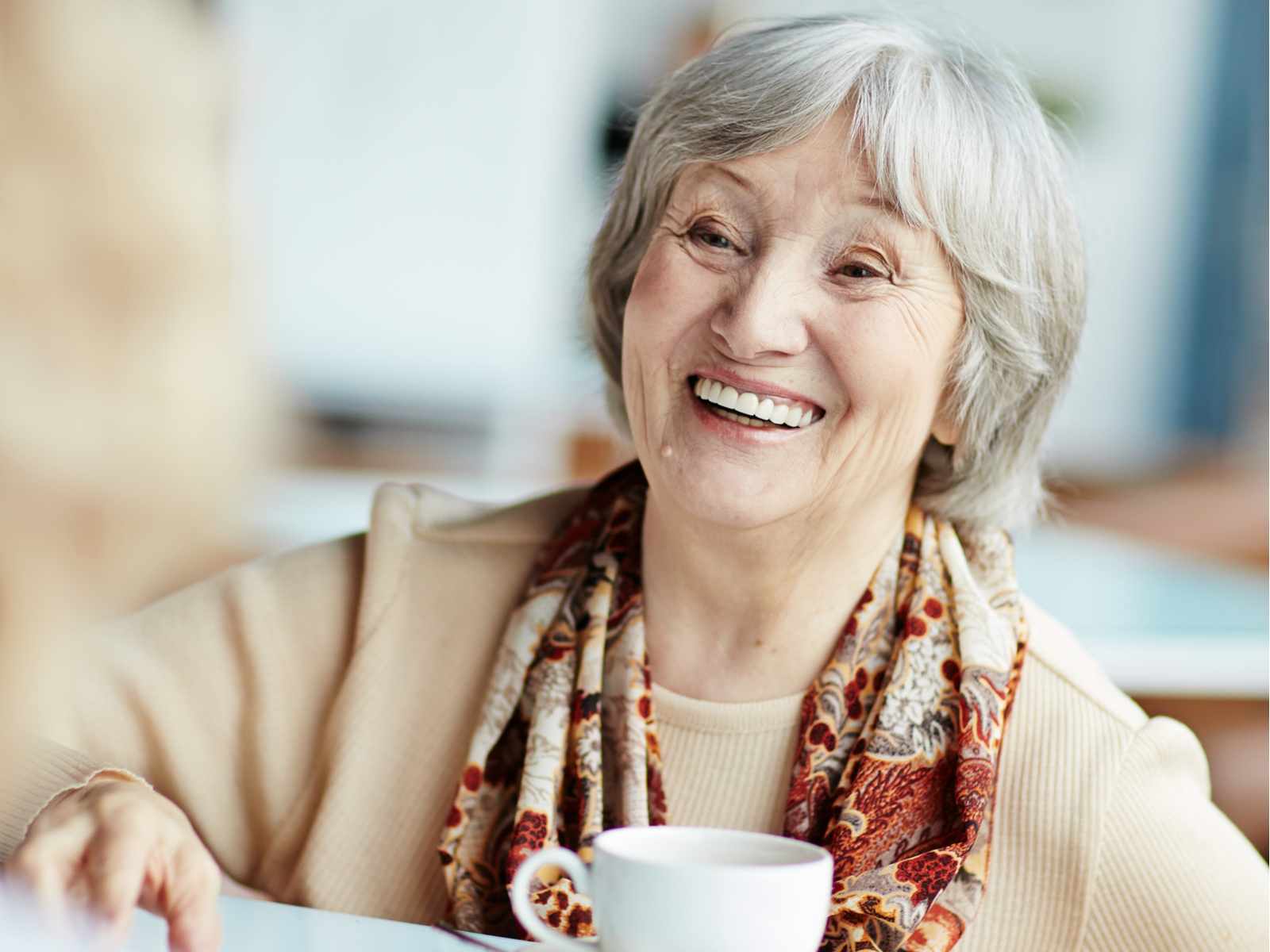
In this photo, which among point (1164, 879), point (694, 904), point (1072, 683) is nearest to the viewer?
point (694, 904)

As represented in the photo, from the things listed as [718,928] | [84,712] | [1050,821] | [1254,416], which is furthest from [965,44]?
[1254,416]

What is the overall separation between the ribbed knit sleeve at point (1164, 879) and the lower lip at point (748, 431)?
0.42 metres

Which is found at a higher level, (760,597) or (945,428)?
(945,428)

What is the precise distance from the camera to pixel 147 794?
33.3 inches

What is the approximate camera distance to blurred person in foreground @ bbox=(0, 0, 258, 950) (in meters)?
0.40

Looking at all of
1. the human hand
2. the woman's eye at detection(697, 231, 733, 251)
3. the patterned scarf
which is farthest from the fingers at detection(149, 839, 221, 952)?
the woman's eye at detection(697, 231, 733, 251)

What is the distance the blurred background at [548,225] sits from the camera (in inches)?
195

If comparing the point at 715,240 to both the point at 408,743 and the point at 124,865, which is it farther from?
the point at 124,865

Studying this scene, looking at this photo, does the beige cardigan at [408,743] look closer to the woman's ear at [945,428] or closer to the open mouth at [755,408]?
the woman's ear at [945,428]

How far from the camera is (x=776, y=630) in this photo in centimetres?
120

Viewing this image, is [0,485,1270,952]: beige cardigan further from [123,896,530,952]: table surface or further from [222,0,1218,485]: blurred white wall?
[222,0,1218,485]: blurred white wall

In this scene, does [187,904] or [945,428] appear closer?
[187,904]

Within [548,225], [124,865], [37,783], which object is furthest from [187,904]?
[548,225]

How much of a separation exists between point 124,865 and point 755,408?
0.63 m
